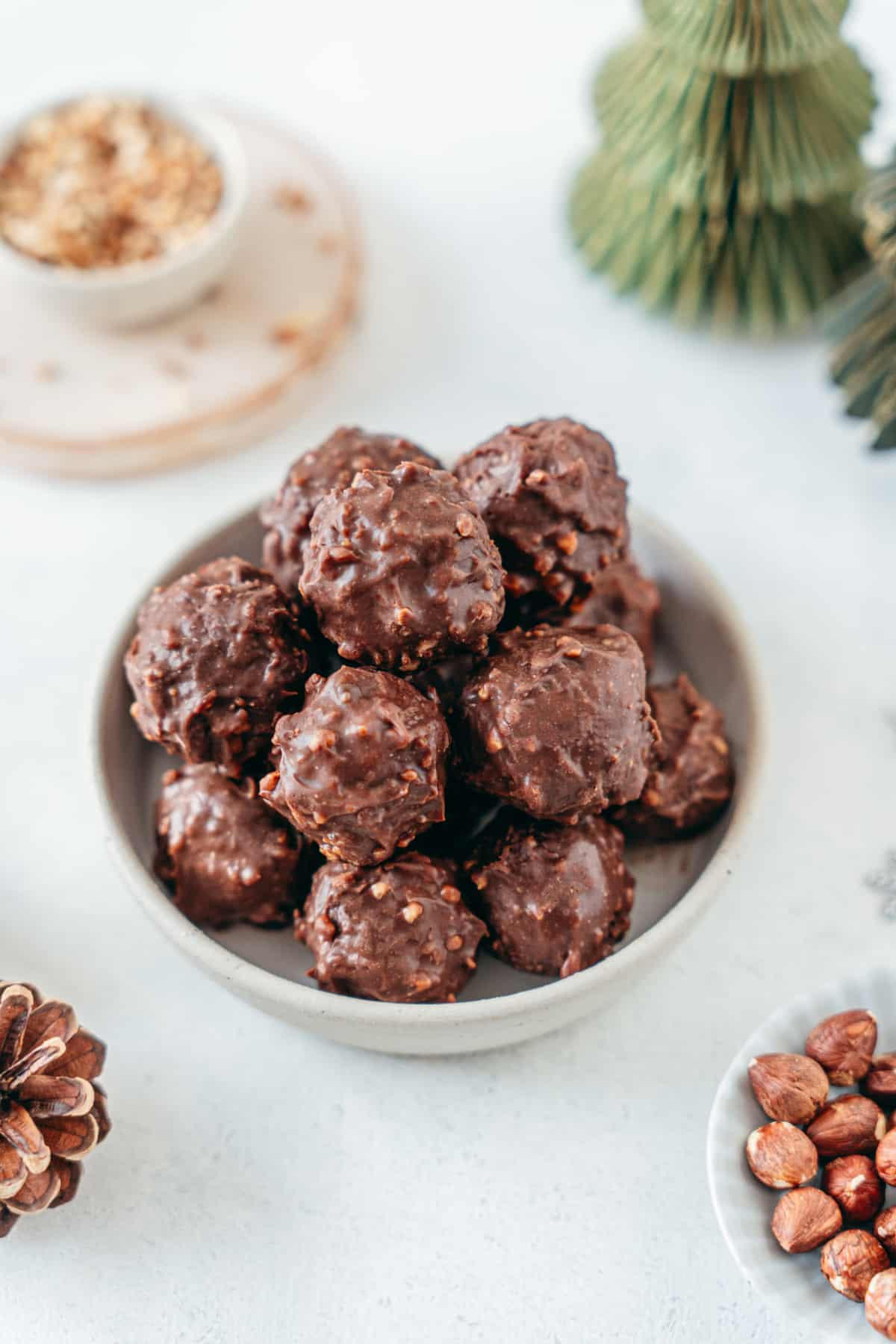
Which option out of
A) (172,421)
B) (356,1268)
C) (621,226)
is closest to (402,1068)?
(356,1268)

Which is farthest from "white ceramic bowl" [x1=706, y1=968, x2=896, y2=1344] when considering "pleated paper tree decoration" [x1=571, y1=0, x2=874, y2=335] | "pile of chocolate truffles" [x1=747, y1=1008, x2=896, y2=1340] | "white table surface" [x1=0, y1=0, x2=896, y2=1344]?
"pleated paper tree decoration" [x1=571, y1=0, x2=874, y2=335]

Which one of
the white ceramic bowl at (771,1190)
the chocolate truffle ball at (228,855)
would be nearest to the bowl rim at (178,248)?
the chocolate truffle ball at (228,855)

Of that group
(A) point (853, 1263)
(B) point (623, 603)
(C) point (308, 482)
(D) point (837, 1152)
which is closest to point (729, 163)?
(B) point (623, 603)

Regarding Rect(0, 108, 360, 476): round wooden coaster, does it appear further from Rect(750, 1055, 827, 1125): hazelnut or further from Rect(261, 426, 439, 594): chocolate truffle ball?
Rect(750, 1055, 827, 1125): hazelnut

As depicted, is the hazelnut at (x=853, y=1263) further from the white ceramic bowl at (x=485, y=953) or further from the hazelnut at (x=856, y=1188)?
the white ceramic bowl at (x=485, y=953)

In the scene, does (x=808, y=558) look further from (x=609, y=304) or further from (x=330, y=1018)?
(x=330, y=1018)

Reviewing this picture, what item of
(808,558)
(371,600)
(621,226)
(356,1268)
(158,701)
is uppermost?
(621,226)
